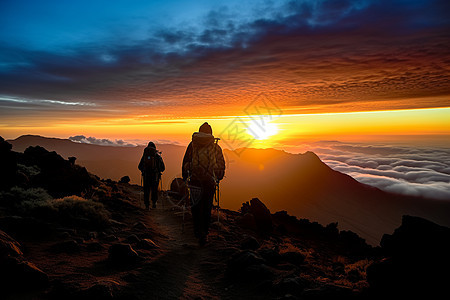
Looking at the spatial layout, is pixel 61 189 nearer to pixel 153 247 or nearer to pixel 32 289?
pixel 153 247

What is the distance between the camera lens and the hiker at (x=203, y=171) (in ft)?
26.0

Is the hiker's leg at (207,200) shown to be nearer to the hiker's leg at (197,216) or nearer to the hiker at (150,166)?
the hiker's leg at (197,216)

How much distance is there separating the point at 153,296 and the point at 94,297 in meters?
0.94

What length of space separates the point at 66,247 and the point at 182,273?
2803 mm

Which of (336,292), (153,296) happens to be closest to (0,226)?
(153,296)

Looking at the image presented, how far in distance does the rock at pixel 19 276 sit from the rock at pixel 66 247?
6.18 feet

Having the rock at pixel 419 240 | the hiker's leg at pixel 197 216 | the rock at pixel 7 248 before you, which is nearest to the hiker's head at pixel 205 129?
the hiker's leg at pixel 197 216

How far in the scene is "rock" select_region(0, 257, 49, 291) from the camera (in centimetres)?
393

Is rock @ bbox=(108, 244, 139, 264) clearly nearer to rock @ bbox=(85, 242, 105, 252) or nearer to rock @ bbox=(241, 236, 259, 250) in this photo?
rock @ bbox=(85, 242, 105, 252)

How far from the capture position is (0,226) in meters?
6.32

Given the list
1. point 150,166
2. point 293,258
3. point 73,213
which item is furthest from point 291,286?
point 150,166

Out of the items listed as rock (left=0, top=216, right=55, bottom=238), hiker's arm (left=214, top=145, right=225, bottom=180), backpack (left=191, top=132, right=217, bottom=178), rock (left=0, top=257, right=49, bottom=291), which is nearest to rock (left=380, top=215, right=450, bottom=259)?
hiker's arm (left=214, top=145, right=225, bottom=180)

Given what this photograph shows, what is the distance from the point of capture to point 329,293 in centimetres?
414

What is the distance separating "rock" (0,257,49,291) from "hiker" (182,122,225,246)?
437 cm
